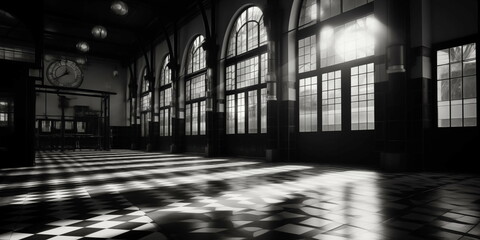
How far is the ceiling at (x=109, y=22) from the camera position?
14258 mm

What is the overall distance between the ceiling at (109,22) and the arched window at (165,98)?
1.96m

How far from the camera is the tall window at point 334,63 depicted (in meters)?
7.53

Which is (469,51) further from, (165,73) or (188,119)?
(165,73)

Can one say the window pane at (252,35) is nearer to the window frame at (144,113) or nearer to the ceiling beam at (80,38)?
the window frame at (144,113)

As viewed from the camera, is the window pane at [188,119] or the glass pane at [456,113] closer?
the glass pane at [456,113]

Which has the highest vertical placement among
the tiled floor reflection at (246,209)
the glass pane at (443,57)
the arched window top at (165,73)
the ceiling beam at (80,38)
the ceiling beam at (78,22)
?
the ceiling beam at (78,22)

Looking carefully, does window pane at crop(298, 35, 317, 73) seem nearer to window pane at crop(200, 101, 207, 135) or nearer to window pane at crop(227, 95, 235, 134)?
window pane at crop(227, 95, 235, 134)

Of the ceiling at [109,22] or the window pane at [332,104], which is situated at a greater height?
the ceiling at [109,22]

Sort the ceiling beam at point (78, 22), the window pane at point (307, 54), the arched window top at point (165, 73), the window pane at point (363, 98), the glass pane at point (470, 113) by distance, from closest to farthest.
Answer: the glass pane at point (470, 113) → the window pane at point (363, 98) → the window pane at point (307, 54) → the ceiling beam at point (78, 22) → the arched window top at point (165, 73)

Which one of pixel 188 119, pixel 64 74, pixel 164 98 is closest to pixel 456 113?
pixel 188 119

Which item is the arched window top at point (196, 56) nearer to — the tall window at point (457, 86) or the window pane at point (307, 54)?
the window pane at point (307, 54)

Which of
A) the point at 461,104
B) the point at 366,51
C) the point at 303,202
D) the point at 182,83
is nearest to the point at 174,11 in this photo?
the point at 182,83

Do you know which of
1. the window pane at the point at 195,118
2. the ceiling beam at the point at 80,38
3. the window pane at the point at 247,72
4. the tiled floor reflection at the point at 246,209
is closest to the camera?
the tiled floor reflection at the point at 246,209

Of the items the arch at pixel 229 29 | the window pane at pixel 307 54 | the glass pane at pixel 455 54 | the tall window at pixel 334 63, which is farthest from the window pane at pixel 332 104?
the arch at pixel 229 29
